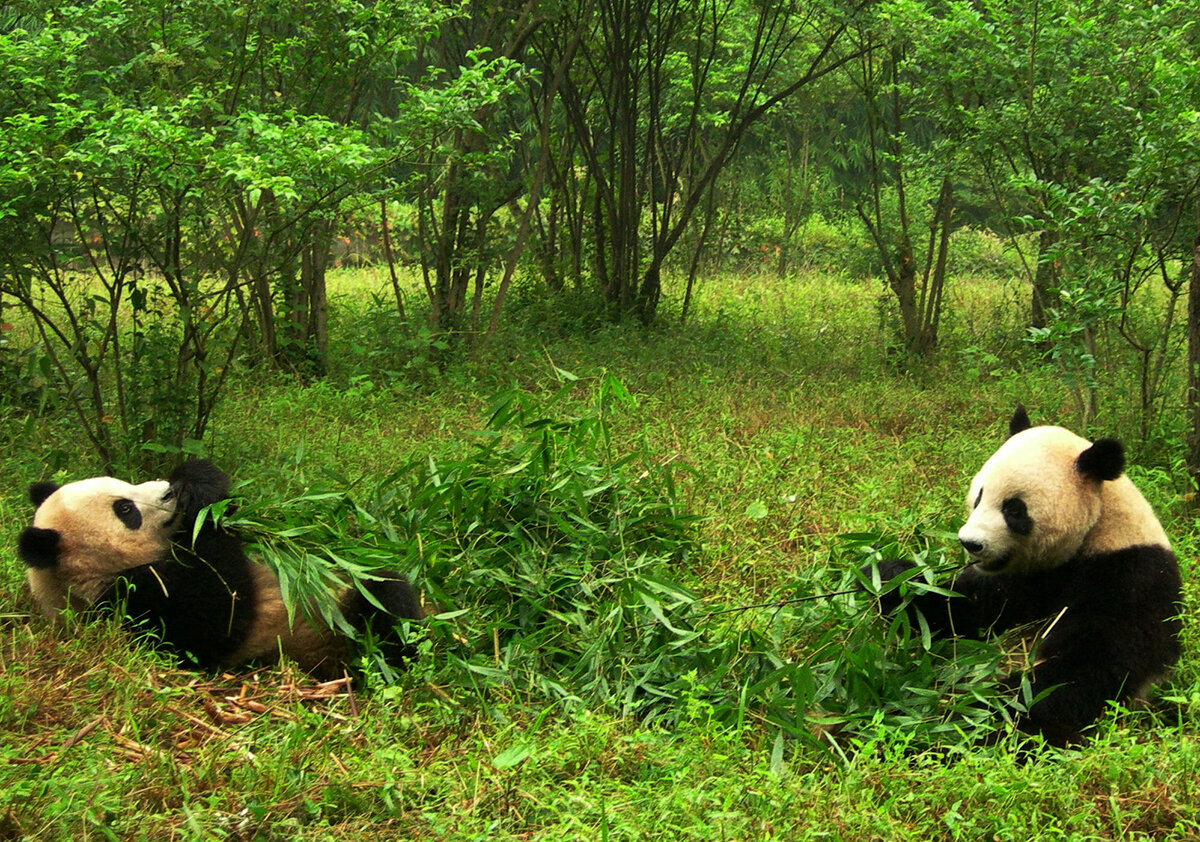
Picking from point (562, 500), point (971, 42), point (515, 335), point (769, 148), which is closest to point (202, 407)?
point (562, 500)

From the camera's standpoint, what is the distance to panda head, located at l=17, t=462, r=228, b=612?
129 inches

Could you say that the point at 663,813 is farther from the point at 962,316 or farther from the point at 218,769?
the point at 962,316

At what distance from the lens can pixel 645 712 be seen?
329cm

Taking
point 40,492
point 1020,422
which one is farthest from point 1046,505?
point 40,492

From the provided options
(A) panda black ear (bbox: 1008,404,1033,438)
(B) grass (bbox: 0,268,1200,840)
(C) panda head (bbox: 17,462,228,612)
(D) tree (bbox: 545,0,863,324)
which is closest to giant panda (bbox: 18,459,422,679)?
(C) panda head (bbox: 17,462,228,612)

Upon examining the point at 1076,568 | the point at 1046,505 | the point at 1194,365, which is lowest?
the point at 1076,568

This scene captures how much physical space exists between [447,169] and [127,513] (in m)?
4.05

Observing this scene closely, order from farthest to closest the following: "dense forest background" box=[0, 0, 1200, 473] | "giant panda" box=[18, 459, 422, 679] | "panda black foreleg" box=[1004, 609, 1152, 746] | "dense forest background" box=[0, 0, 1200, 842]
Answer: "dense forest background" box=[0, 0, 1200, 473], "giant panda" box=[18, 459, 422, 679], "panda black foreleg" box=[1004, 609, 1152, 746], "dense forest background" box=[0, 0, 1200, 842]

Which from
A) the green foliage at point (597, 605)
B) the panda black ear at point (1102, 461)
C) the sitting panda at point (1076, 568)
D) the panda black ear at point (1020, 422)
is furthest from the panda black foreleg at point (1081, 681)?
the panda black ear at point (1020, 422)

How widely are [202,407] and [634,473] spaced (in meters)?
2.00

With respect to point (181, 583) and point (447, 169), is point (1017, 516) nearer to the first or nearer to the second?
point (181, 583)

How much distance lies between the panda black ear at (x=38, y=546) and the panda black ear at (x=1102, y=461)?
3.07 metres

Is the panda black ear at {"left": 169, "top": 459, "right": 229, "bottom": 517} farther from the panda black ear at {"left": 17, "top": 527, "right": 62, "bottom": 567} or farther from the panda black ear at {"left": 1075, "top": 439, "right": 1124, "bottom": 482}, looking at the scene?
the panda black ear at {"left": 1075, "top": 439, "right": 1124, "bottom": 482}

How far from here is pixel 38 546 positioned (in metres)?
3.16
